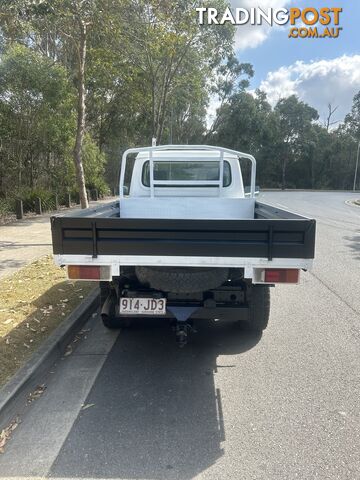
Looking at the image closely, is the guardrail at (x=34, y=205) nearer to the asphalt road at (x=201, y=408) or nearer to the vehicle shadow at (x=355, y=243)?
the asphalt road at (x=201, y=408)

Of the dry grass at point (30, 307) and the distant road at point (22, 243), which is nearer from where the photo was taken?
the dry grass at point (30, 307)

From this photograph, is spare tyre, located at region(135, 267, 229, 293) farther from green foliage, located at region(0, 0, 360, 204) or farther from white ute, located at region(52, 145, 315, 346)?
green foliage, located at region(0, 0, 360, 204)

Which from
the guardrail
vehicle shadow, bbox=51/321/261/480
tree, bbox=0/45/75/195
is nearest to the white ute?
vehicle shadow, bbox=51/321/261/480

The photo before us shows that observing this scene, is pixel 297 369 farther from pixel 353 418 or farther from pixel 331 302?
pixel 331 302

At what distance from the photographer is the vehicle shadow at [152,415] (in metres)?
2.51

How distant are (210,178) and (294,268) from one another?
10.3 feet

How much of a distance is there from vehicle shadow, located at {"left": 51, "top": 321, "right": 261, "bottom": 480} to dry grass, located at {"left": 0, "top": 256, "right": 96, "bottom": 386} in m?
0.82

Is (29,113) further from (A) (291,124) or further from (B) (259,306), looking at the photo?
(A) (291,124)

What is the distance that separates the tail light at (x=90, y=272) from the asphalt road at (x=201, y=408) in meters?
0.99

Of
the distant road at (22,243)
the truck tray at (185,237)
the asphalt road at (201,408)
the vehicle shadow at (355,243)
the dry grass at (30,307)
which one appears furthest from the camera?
the vehicle shadow at (355,243)

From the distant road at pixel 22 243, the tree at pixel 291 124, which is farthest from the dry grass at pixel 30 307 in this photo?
the tree at pixel 291 124

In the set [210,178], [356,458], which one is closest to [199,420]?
[356,458]

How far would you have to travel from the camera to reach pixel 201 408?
124 inches

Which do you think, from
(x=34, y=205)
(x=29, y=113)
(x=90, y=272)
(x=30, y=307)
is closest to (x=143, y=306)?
(x=90, y=272)
